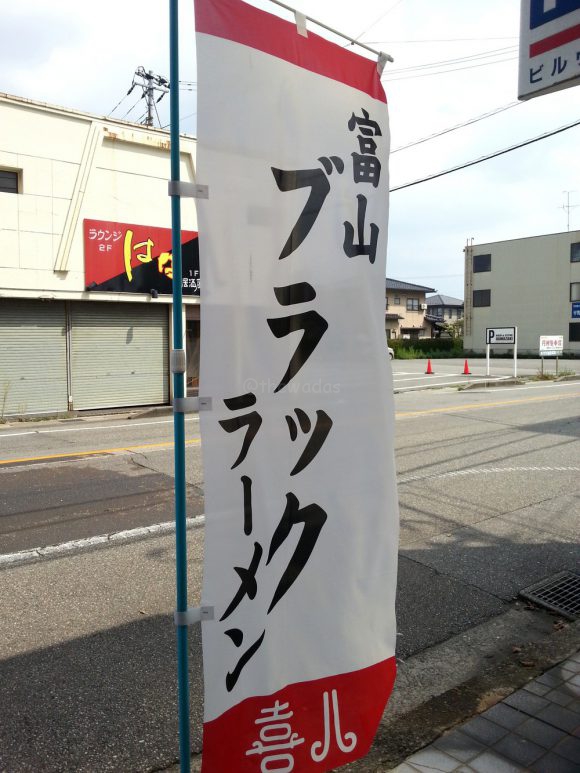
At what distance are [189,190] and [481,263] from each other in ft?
186

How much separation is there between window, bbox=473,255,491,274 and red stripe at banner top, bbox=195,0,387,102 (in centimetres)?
5541

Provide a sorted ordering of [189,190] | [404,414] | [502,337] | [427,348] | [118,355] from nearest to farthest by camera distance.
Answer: [189,190], [404,414], [118,355], [502,337], [427,348]

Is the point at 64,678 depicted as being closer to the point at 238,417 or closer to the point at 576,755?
the point at 238,417

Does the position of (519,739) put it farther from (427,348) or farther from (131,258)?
(427,348)

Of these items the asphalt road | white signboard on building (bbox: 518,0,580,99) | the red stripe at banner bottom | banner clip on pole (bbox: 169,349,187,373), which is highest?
white signboard on building (bbox: 518,0,580,99)

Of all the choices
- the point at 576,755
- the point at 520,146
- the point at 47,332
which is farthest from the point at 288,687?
the point at 47,332

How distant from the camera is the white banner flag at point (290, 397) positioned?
1976 mm

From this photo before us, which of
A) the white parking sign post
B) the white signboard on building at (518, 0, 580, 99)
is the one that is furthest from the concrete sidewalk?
the white parking sign post

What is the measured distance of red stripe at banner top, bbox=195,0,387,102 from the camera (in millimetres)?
1945

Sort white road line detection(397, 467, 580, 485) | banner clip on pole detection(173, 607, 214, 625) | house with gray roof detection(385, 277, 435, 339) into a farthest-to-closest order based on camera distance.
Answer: house with gray roof detection(385, 277, 435, 339), white road line detection(397, 467, 580, 485), banner clip on pole detection(173, 607, 214, 625)

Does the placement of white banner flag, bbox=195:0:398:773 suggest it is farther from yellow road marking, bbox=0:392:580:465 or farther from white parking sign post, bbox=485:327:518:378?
white parking sign post, bbox=485:327:518:378

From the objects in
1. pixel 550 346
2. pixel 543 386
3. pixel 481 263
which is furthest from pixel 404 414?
pixel 481 263

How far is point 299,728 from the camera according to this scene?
215 centimetres

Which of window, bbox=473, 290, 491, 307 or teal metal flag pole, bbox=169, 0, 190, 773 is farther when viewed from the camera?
window, bbox=473, 290, 491, 307
